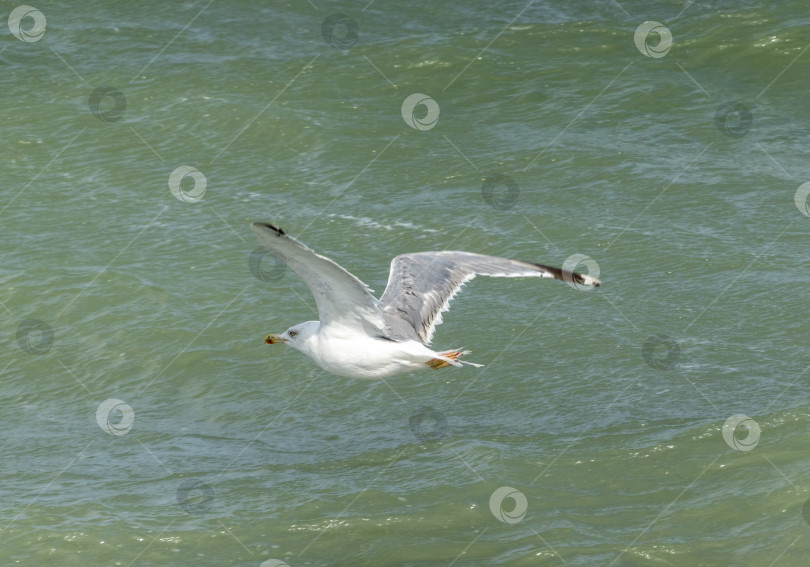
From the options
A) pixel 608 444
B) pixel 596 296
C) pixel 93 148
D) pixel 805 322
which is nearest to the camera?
pixel 608 444

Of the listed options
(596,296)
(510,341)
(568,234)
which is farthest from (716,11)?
(510,341)

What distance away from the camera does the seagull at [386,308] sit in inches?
278

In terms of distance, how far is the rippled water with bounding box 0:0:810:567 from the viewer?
322 inches

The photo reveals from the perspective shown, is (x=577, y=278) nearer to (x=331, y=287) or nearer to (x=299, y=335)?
(x=331, y=287)

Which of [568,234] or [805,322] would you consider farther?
[568,234]

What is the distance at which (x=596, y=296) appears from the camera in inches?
439

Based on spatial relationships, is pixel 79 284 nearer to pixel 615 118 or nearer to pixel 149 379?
pixel 149 379

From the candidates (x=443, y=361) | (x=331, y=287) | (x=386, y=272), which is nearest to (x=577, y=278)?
(x=443, y=361)

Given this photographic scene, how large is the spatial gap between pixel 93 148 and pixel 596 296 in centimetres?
645

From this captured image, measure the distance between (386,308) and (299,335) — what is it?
2.08ft

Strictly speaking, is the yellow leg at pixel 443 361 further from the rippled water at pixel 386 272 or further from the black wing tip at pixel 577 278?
the rippled water at pixel 386 272

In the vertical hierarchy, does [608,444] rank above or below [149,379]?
below

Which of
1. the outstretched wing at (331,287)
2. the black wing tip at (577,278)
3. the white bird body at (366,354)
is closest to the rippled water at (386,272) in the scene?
the white bird body at (366,354)

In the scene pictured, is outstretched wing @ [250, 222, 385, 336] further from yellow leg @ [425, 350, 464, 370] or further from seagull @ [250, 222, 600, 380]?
yellow leg @ [425, 350, 464, 370]
